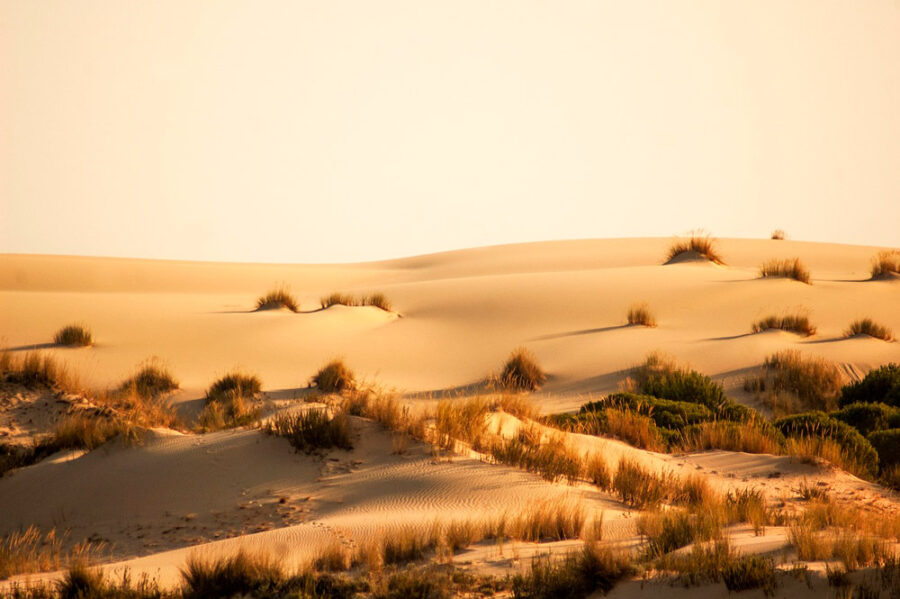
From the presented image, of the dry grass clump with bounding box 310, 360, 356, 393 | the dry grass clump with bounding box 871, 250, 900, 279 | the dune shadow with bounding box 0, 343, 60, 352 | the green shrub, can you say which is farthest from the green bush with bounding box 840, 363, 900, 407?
the dune shadow with bounding box 0, 343, 60, 352

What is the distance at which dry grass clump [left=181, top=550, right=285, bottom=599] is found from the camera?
213 inches

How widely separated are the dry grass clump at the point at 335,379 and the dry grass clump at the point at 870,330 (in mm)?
10500

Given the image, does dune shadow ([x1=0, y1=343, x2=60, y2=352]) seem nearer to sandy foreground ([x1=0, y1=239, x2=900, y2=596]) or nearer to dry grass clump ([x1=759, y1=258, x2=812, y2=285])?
sandy foreground ([x1=0, y1=239, x2=900, y2=596])

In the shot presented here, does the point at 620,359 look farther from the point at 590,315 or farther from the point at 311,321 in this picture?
the point at 311,321

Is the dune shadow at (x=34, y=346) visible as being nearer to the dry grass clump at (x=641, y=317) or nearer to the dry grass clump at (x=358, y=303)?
the dry grass clump at (x=358, y=303)

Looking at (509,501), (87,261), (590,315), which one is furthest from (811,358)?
(87,261)

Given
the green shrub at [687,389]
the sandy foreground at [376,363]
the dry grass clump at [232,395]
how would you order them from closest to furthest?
1. the sandy foreground at [376,363]
2. the dry grass clump at [232,395]
3. the green shrub at [687,389]

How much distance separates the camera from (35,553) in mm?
7375

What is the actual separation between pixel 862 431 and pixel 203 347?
1291 centimetres

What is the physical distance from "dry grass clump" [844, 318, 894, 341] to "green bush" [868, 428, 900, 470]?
24.6 ft

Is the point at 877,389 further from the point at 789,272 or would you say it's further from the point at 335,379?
the point at 789,272

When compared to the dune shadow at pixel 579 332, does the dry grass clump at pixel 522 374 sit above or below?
below

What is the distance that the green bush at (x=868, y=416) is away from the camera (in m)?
12.0

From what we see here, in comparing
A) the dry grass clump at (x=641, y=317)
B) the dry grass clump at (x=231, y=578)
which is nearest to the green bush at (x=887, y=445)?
the dry grass clump at (x=231, y=578)
